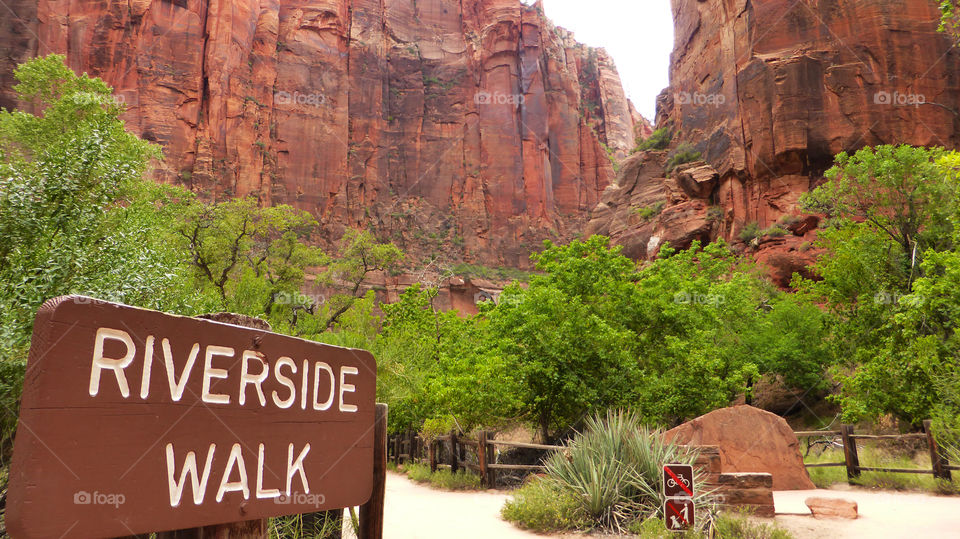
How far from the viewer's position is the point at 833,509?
25.9 ft

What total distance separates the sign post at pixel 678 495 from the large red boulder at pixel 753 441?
593 centimetres

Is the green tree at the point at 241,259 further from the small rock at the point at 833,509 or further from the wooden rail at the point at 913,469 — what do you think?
the wooden rail at the point at 913,469

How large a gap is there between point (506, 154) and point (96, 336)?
7273 centimetres

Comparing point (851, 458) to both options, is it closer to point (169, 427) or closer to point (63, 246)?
point (169, 427)

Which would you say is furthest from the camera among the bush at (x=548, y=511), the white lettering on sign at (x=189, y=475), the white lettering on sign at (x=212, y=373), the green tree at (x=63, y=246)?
the bush at (x=548, y=511)

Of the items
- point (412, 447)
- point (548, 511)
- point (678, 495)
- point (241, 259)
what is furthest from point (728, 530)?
point (241, 259)

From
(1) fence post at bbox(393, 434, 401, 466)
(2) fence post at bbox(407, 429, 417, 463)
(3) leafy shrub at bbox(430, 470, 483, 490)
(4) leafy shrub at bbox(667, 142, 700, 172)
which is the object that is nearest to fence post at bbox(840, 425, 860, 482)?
(3) leafy shrub at bbox(430, 470, 483, 490)

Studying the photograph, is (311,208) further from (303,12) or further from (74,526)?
(74,526)

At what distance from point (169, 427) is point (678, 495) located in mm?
4764

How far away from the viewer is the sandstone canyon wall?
32.9m

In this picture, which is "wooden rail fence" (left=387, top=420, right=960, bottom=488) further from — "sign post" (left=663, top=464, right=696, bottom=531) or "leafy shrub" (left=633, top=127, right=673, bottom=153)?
"leafy shrub" (left=633, top=127, right=673, bottom=153)

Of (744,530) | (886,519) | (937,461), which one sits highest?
(744,530)

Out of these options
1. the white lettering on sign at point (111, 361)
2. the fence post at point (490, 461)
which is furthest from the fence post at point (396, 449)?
the white lettering on sign at point (111, 361)

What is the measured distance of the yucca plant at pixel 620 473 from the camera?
7.18m
